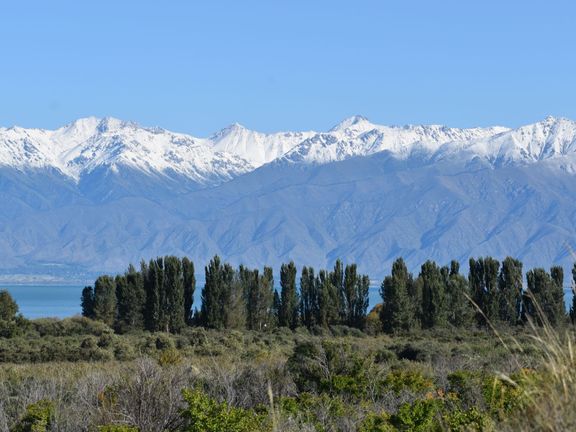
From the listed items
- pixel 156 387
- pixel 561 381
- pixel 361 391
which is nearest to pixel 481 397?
pixel 361 391

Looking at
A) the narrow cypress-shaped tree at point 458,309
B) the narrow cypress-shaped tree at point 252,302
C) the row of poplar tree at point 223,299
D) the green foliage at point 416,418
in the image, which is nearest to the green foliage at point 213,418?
the green foliage at point 416,418

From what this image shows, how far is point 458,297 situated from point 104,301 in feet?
67.6

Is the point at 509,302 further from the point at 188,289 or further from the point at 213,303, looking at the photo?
the point at 188,289

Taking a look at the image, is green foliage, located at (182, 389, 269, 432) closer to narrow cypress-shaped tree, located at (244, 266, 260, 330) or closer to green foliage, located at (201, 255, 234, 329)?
green foliage, located at (201, 255, 234, 329)

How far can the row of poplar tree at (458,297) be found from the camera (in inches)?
2399

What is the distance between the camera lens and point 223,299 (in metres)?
62.4

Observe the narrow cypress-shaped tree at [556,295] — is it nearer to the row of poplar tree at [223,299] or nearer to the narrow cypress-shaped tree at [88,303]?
the row of poplar tree at [223,299]

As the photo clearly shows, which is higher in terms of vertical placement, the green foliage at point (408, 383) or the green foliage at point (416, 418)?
the green foliage at point (408, 383)

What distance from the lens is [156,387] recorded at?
17.3m

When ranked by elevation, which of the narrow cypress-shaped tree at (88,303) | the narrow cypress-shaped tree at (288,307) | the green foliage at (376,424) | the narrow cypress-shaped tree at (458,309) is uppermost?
the narrow cypress-shaped tree at (88,303)

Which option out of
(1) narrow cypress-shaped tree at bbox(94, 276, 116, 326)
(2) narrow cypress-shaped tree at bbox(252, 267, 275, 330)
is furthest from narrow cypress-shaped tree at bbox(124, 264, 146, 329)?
(2) narrow cypress-shaped tree at bbox(252, 267, 275, 330)

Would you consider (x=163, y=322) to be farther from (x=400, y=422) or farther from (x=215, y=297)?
(x=400, y=422)

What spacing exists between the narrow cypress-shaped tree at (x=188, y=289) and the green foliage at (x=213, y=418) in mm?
48184

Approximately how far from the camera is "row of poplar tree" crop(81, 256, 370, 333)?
6206 cm
